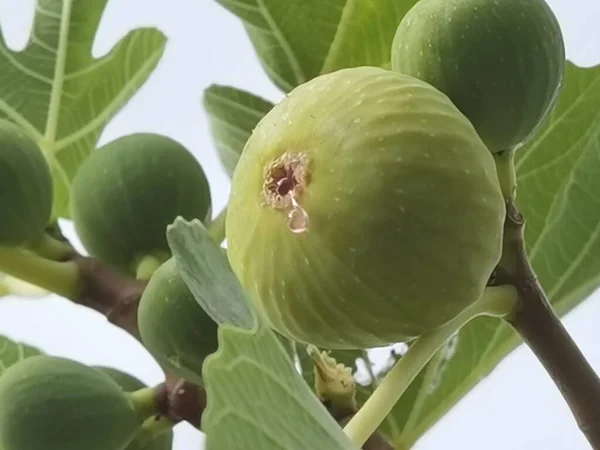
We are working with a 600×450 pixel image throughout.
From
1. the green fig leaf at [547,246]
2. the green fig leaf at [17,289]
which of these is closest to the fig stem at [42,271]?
the green fig leaf at [17,289]

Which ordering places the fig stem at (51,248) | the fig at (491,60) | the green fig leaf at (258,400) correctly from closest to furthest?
the green fig leaf at (258,400) → the fig at (491,60) → the fig stem at (51,248)

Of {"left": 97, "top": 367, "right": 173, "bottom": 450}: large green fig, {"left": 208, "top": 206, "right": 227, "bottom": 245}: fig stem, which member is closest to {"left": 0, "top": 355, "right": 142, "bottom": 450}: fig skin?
{"left": 97, "top": 367, "right": 173, "bottom": 450}: large green fig

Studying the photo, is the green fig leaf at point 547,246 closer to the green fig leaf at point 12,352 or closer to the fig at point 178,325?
the fig at point 178,325

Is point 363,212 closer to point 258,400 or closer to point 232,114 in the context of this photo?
point 258,400

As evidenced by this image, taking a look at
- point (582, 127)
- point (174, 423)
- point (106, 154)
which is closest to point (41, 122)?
point (106, 154)

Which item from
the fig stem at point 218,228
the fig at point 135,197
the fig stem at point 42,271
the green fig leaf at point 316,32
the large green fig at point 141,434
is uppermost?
the green fig leaf at point 316,32

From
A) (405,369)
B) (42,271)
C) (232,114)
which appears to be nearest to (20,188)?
(42,271)

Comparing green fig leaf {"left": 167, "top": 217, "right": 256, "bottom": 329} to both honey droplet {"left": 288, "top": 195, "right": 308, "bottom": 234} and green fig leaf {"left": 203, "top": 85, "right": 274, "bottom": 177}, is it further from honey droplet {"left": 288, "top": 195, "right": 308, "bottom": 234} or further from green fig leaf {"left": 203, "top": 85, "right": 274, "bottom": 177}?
green fig leaf {"left": 203, "top": 85, "right": 274, "bottom": 177}
